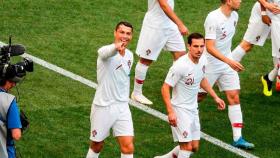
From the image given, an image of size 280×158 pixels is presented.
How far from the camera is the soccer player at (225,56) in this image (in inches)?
507

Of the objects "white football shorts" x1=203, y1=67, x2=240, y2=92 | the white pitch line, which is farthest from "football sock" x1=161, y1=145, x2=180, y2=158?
"white football shorts" x1=203, y1=67, x2=240, y2=92

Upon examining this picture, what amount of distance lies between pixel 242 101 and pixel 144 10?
168 inches

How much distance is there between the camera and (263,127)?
13695 millimetres

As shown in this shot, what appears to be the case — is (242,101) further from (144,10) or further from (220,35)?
(144,10)

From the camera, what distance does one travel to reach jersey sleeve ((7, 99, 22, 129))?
9.48 metres

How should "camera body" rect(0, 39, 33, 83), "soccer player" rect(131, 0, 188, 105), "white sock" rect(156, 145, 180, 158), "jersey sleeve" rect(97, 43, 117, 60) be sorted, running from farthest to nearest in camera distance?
"soccer player" rect(131, 0, 188, 105) → "white sock" rect(156, 145, 180, 158) → "jersey sleeve" rect(97, 43, 117, 60) → "camera body" rect(0, 39, 33, 83)

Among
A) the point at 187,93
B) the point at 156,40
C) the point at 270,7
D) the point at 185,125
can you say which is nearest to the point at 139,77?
the point at 156,40

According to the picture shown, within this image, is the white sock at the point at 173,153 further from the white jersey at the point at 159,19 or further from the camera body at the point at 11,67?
the camera body at the point at 11,67

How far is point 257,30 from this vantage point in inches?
597

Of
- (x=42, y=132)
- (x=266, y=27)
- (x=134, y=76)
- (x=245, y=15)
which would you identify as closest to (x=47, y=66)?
(x=134, y=76)

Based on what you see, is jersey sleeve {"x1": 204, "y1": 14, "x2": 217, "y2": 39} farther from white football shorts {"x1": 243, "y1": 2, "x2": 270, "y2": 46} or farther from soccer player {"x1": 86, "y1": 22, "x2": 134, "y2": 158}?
white football shorts {"x1": 243, "y1": 2, "x2": 270, "y2": 46}

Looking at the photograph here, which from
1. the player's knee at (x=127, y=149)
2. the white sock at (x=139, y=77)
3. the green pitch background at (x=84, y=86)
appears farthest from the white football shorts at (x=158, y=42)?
the player's knee at (x=127, y=149)

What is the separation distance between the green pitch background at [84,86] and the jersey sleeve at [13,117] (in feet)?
8.80

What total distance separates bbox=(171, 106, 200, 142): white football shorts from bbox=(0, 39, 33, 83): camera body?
257 cm
